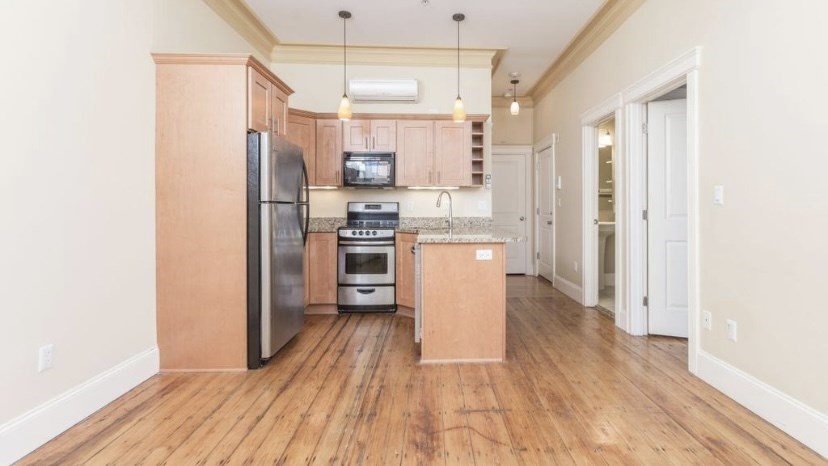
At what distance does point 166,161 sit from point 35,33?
957 millimetres

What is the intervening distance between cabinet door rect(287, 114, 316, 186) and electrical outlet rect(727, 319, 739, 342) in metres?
3.86

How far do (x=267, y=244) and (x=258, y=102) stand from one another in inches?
40.5

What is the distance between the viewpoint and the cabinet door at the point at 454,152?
4586 millimetres

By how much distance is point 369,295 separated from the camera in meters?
4.34

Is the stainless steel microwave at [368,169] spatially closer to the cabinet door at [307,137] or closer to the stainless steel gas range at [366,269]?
the cabinet door at [307,137]

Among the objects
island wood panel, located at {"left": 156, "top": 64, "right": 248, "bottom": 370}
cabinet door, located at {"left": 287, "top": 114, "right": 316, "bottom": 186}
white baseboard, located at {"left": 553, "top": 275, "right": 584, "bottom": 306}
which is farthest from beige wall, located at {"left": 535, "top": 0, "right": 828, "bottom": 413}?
cabinet door, located at {"left": 287, "top": 114, "right": 316, "bottom": 186}

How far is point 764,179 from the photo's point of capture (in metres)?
2.07

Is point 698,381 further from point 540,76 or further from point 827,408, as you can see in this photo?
point 540,76

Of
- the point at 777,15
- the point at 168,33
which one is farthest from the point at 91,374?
the point at 777,15

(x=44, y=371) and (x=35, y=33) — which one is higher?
(x=35, y=33)

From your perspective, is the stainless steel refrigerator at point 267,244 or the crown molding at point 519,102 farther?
the crown molding at point 519,102

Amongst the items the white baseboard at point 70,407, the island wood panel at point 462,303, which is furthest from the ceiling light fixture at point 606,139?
the white baseboard at point 70,407

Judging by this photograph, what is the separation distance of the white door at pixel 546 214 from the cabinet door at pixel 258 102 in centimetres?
387

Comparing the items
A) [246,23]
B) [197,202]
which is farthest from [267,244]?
[246,23]
